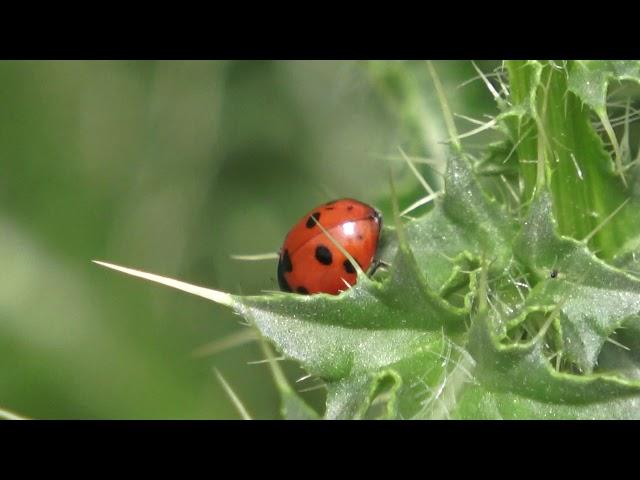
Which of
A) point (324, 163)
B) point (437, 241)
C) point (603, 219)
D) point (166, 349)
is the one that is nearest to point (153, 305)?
point (166, 349)

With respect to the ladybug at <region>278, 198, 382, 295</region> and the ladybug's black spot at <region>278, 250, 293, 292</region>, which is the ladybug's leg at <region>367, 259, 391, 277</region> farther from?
the ladybug's black spot at <region>278, 250, 293, 292</region>

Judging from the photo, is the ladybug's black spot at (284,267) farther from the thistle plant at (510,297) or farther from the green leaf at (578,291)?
the green leaf at (578,291)

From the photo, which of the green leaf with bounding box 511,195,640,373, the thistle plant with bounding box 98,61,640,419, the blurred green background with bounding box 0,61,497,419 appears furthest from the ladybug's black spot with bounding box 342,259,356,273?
the blurred green background with bounding box 0,61,497,419

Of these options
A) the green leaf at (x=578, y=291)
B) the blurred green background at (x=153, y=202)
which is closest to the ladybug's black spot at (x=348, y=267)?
the green leaf at (x=578, y=291)

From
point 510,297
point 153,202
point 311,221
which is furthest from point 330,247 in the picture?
point 153,202

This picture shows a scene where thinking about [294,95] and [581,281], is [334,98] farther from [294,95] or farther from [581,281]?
[581,281]

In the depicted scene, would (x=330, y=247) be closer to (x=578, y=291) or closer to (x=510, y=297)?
(x=510, y=297)
